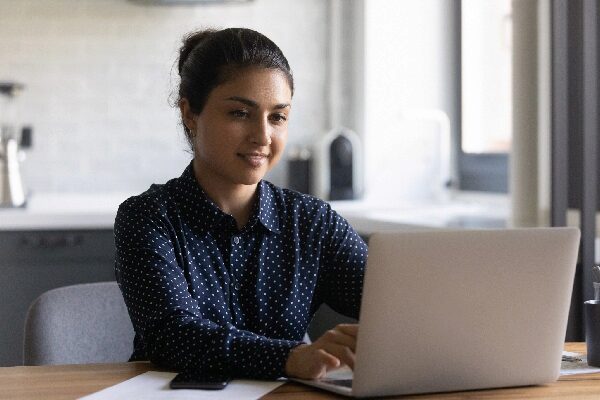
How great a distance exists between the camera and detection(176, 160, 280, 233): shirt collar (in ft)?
5.29

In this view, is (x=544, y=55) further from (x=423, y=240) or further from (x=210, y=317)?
(x=423, y=240)

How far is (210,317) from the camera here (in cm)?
157

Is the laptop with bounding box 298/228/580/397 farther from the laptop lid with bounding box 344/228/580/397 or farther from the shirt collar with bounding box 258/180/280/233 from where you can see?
the shirt collar with bounding box 258/180/280/233

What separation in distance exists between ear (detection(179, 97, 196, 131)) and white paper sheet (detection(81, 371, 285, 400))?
1.93 feet

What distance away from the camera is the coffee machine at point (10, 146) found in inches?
124

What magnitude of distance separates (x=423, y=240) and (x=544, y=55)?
1329 millimetres

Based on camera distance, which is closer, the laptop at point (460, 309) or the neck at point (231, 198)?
the laptop at point (460, 309)

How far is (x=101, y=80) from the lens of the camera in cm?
352

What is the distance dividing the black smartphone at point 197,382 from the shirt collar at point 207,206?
0.40 m

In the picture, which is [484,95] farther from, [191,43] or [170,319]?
[170,319]

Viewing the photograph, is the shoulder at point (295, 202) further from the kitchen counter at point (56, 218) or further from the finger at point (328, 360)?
the kitchen counter at point (56, 218)

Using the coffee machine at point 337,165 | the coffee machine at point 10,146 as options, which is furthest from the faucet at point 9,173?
the coffee machine at point 337,165

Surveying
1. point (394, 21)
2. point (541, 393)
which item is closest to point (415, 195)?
point (394, 21)

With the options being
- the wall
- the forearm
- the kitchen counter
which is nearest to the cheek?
the forearm
